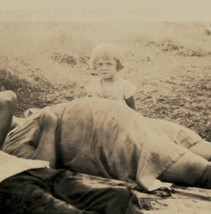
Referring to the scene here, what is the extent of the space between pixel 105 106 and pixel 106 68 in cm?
59

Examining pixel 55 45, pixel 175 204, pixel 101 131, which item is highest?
pixel 55 45

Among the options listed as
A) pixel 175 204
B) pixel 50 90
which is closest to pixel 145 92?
pixel 50 90

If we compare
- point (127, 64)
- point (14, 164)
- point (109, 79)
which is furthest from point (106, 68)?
point (14, 164)

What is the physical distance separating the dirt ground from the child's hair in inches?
4.2

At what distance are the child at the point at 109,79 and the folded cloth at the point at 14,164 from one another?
1.09 meters

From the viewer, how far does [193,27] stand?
6305 millimetres

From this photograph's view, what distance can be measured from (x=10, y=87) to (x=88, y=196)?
186 cm

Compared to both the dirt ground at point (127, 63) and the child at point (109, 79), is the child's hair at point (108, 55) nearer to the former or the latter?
the child at point (109, 79)

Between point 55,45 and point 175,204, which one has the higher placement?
point 55,45

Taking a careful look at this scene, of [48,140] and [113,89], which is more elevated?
[113,89]

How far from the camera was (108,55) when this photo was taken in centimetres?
575

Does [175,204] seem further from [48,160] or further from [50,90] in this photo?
[50,90]

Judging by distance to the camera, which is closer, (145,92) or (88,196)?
(88,196)

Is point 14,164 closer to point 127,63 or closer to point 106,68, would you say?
point 106,68
